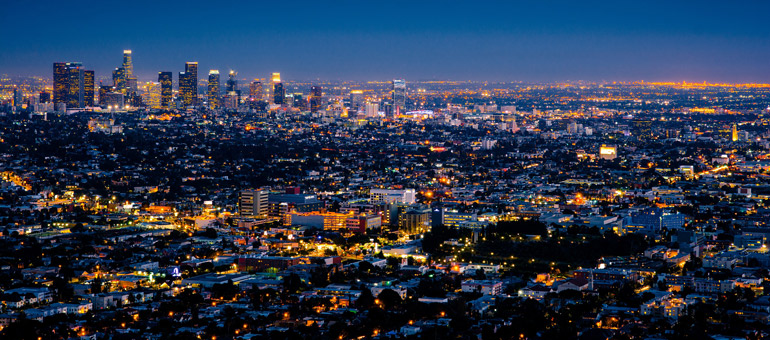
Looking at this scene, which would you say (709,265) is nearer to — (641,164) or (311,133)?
(641,164)

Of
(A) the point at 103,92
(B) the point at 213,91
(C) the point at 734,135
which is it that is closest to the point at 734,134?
(C) the point at 734,135

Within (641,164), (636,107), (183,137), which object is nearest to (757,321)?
(641,164)

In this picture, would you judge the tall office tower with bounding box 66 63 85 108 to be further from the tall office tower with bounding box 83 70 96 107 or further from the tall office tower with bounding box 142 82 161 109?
the tall office tower with bounding box 142 82 161 109

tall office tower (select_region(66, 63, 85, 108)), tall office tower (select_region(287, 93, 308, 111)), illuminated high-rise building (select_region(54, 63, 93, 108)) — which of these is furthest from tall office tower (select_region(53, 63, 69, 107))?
tall office tower (select_region(287, 93, 308, 111))

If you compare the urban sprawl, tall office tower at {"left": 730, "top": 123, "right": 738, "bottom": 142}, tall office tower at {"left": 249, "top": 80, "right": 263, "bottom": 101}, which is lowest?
the urban sprawl

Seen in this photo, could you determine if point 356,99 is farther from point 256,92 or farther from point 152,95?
point 152,95

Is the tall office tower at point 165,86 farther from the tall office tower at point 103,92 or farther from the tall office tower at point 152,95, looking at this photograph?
the tall office tower at point 103,92
